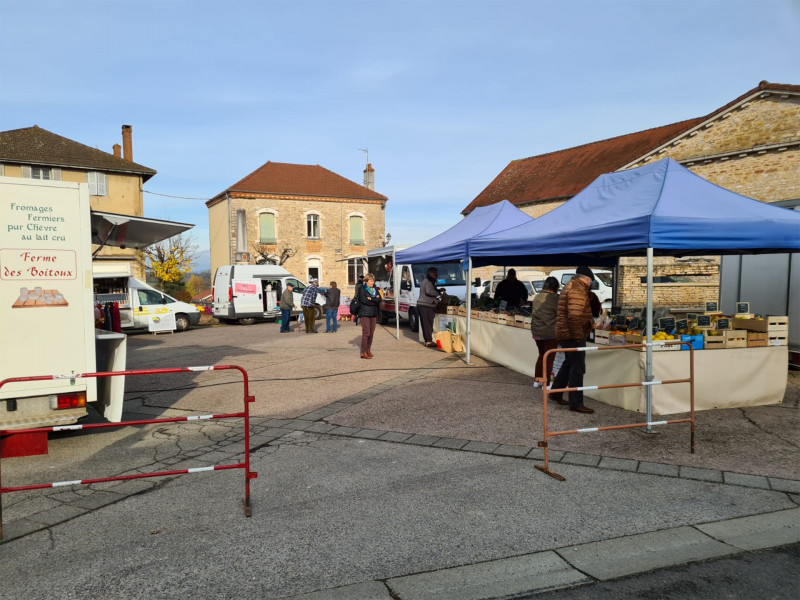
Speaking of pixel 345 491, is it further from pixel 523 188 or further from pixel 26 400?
pixel 523 188

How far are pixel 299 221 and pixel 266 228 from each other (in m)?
2.41

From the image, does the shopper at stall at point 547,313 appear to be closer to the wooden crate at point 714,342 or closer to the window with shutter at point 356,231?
the wooden crate at point 714,342

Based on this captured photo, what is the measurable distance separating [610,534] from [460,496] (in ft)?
3.77

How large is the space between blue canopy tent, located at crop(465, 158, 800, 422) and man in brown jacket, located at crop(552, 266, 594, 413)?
524mm

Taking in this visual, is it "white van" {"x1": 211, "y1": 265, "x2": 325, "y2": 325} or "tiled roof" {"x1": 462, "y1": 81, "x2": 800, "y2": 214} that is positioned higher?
"tiled roof" {"x1": 462, "y1": 81, "x2": 800, "y2": 214}

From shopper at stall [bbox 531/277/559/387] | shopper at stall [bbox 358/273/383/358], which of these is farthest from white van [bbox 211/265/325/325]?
shopper at stall [bbox 531/277/559/387]

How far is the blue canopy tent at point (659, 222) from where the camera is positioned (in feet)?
20.3

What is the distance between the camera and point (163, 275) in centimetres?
3991

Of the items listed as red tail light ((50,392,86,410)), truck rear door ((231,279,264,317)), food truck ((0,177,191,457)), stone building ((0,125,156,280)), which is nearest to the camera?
food truck ((0,177,191,457))

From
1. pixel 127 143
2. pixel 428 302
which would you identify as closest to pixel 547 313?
pixel 428 302

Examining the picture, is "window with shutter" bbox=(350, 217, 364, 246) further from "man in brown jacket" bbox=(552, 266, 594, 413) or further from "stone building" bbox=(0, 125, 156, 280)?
"man in brown jacket" bbox=(552, 266, 594, 413)

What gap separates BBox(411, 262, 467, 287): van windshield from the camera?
16422mm

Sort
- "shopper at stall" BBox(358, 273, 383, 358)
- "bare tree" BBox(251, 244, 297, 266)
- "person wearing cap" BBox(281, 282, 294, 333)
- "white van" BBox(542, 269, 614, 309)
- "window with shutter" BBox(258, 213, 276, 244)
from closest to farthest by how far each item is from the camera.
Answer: "shopper at stall" BBox(358, 273, 383, 358)
"person wearing cap" BBox(281, 282, 294, 333)
"white van" BBox(542, 269, 614, 309)
"bare tree" BBox(251, 244, 297, 266)
"window with shutter" BBox(258, 213, 276, 244)

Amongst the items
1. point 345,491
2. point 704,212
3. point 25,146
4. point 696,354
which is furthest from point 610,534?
point 25,146
